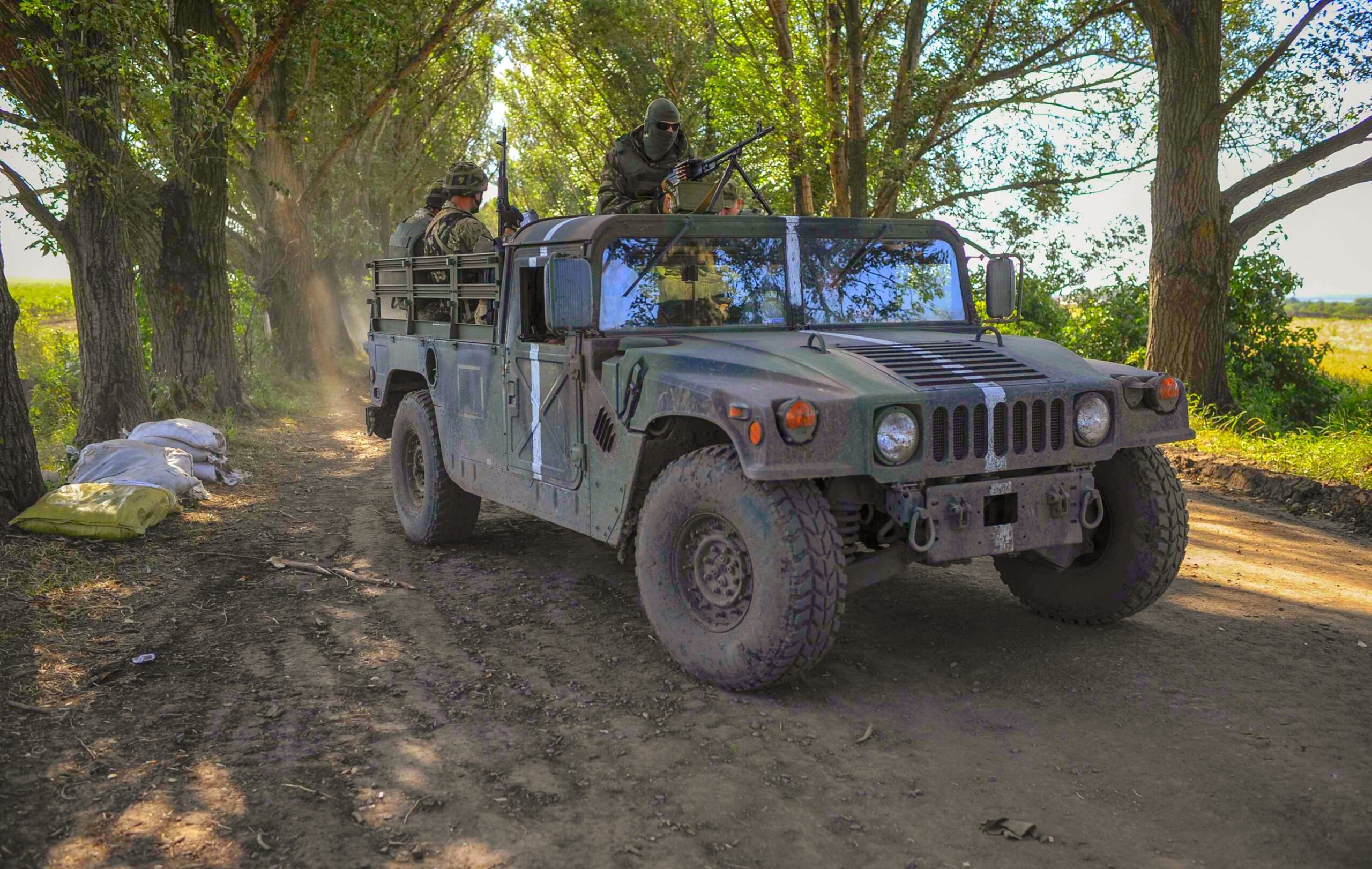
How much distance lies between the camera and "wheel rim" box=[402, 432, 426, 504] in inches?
303

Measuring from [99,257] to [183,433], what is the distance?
7.79 feet

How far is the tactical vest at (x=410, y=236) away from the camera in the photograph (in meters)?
7.98

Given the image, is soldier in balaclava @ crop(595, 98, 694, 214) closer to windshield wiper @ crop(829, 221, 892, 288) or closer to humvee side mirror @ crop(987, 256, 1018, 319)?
windshield wiper @ crop(829, 221, 892, 288)

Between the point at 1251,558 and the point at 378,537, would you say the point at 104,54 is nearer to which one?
the point at 378,537

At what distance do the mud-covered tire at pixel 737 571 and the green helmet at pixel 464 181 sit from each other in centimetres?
392

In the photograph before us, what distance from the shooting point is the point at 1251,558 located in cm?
707

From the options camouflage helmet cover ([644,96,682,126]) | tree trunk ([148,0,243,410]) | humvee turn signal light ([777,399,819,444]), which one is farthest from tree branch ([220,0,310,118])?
humvee turn signal light ([777,399,819,444])

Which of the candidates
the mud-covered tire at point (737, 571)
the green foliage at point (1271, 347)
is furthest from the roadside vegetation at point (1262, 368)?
the mud-covered tire at point (737, 571)

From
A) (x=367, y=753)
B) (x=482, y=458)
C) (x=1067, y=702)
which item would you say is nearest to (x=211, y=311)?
(x=482, y=458)

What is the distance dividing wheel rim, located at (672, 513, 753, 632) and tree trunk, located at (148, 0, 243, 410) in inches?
371

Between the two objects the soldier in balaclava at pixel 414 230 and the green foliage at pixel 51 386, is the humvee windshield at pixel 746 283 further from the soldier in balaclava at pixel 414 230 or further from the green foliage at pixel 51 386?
the green foliage at pixel 51 386

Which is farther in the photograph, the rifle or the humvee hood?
the rifle

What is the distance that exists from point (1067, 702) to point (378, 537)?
487cm

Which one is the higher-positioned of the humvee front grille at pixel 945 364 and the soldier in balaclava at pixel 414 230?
the soldier in balaclava at pixel 414 230
